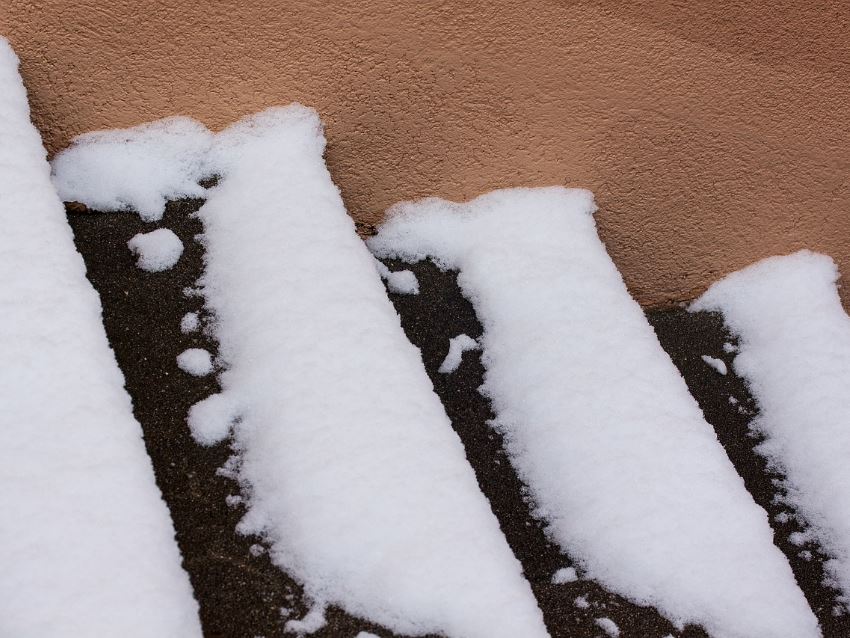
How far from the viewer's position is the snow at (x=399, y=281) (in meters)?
1.48

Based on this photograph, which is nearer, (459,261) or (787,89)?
(459,261)

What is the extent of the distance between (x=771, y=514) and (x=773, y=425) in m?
0.19

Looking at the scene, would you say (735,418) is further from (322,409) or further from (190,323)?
(190,323)

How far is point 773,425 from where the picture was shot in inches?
59.7

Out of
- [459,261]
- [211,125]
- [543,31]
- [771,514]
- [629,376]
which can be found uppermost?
[543,31]

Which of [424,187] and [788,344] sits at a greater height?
[424,187]

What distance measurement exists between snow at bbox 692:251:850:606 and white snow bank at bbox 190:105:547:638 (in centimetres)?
71

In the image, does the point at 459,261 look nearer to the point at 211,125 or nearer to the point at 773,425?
the point at 211,125

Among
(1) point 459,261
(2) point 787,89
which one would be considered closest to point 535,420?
(1) point 459,261

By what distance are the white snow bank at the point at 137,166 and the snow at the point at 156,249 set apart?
0.06 m

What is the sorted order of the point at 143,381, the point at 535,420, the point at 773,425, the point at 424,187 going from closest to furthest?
the point at 143,381, the point at 535,420, the point at 773,425, the point at 424,187

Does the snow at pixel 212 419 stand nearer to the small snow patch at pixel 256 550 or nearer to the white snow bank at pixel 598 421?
the small snow patch at pixel 256 550

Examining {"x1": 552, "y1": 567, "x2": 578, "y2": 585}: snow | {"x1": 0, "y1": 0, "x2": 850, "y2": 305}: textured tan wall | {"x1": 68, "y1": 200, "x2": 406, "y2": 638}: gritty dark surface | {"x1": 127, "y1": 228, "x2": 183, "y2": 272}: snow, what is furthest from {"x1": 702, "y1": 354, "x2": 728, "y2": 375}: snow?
{"x1": 127, "y1": 228, "x2": 183, "y2": 272}: snow

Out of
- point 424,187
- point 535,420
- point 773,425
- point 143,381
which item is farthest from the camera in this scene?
point 424,187
